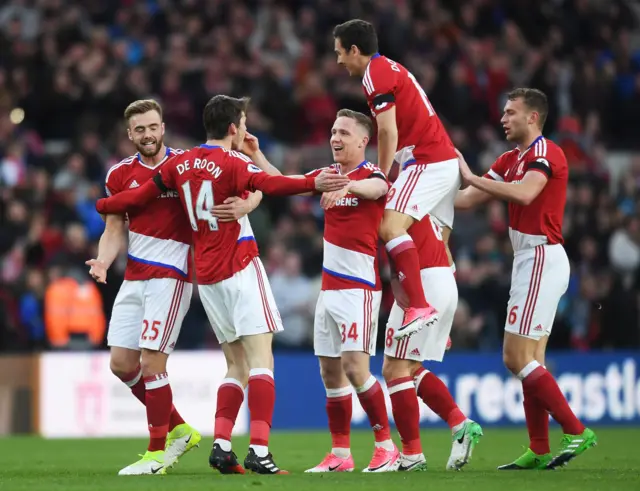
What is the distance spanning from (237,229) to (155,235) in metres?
0.72

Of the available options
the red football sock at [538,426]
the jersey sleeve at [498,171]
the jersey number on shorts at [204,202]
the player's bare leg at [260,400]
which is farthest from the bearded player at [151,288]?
the red football sock at [538,426]

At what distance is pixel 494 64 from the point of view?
2141 cm

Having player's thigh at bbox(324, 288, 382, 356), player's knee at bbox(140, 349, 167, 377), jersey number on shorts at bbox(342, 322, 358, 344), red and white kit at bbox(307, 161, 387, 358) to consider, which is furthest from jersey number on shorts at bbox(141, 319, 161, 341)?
jersey number on shorts at bbox(342, 322, 358, 344)

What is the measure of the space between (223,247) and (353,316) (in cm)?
111

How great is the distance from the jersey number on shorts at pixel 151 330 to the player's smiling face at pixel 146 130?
4.34 feet

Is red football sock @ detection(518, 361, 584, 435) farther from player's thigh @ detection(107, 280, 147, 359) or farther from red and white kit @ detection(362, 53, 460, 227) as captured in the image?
player's thigh @ detection(107, 280, 147, 359)

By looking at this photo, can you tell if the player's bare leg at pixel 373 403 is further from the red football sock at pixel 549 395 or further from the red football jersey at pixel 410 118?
the red football jersey at pixel 410 118

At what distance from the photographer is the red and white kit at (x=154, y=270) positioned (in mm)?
9703

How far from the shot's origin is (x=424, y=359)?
9.81m

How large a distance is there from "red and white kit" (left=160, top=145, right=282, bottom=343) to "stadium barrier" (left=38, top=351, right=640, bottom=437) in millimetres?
7102

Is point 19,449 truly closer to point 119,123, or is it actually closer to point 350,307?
point 350,307

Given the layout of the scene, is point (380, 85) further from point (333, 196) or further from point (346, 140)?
point (333, 196)

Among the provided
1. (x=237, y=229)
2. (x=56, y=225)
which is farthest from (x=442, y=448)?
(x=56, y=225)

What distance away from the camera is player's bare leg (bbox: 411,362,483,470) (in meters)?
9.70
